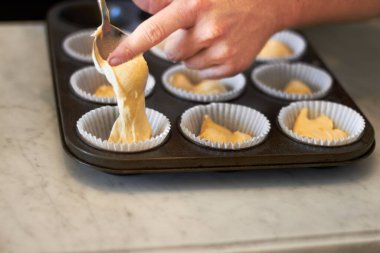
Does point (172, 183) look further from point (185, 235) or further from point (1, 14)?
point (1, 14)

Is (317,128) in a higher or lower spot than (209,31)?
lower

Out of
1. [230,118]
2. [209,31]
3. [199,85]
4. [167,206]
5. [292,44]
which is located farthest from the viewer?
[292,44]

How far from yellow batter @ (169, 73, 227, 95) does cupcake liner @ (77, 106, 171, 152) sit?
6.7 inches

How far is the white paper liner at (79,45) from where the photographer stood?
140 cm

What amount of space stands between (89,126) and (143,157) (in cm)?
17

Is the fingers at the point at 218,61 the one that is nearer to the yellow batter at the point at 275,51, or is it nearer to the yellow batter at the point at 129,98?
the yellow batter at the point at 129,98

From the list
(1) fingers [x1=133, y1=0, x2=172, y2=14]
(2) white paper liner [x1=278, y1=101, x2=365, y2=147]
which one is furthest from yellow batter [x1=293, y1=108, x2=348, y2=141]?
(1) fingers [x1=133, y1=0, x2=172, y2=14]

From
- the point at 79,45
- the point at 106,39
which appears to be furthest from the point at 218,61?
the point at 79,45

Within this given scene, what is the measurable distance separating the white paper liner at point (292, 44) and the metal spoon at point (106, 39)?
1.46 feet

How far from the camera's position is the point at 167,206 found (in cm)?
101

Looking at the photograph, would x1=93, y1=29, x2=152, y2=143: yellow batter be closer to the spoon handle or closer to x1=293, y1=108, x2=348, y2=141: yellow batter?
the spoon handle

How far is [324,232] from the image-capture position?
0.98 m

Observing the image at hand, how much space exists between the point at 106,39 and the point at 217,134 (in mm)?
280

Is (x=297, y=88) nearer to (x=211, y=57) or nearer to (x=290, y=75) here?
(x=290, y=75)
